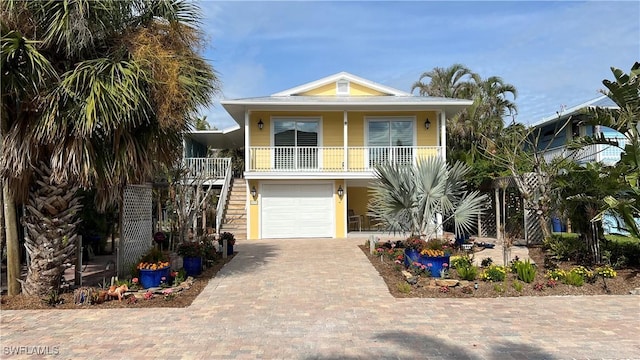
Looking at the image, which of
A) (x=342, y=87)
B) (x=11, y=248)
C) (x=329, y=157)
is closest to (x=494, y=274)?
(x=11, y=248)

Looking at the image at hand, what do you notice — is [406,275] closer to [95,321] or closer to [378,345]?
[378,345]

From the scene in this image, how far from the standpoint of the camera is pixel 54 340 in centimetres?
516

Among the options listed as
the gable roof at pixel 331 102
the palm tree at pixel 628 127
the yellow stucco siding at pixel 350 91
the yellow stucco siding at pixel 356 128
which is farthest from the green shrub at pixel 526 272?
the yellow stucco siding at pixel 350 91

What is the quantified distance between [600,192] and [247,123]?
1152 cm

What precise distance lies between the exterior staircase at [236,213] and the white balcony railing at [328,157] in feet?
6.71

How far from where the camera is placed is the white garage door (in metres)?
16.2

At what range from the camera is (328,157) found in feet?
53.8

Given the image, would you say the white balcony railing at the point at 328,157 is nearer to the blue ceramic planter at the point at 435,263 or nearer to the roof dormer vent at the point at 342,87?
the roof dormer vent at the point at 342,87

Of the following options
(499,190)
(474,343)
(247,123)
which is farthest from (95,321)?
(499,190)

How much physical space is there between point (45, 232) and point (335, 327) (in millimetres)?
5112

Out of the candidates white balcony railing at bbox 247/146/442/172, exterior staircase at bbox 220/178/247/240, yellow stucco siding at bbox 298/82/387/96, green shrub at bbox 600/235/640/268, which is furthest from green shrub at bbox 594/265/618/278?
yellow stucco siding at bbox 298/82/387/96

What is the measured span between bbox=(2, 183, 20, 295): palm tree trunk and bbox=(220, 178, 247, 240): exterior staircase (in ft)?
26.6

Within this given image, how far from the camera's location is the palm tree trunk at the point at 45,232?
693 cm

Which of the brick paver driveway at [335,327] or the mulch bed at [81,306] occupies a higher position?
→ the mulch bed at [81,306]
